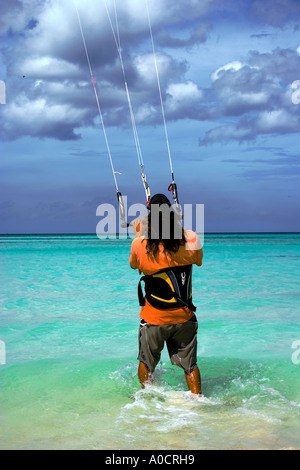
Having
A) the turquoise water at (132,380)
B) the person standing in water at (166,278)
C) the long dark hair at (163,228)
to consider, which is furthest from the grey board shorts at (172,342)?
the long dark hair at (163,228)

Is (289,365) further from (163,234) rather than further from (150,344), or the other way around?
(163,234)

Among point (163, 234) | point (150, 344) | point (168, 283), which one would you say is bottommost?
point (150, 344)

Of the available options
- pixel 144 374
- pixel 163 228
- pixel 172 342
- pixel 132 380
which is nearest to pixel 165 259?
pixel 163 228

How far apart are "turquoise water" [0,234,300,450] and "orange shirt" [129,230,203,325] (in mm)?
837

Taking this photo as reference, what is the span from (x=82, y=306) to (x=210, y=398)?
6214 mm

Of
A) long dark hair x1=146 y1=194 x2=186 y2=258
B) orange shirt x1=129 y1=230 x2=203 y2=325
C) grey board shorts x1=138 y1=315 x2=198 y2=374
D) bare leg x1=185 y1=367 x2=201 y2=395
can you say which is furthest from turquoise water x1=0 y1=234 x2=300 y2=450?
long dark hair x1=146 y1=194 x2=186 y2=258

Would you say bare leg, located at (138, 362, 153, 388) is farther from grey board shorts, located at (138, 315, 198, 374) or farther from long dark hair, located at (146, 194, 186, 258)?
long dark hair, located at (146, 194, 186, 258)

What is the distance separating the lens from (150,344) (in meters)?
4.13

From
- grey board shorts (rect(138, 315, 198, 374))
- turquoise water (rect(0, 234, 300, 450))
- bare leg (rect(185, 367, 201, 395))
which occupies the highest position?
grey board shorts (rect(138, 315, 198, 374))

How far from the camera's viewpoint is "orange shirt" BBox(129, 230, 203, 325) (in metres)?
3.92

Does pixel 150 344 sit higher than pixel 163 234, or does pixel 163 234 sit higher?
pixel 163 234

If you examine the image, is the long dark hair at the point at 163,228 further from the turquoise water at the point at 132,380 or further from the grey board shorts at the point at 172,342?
the turquoise water at the point at 132,380

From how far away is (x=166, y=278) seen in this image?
157 inches
